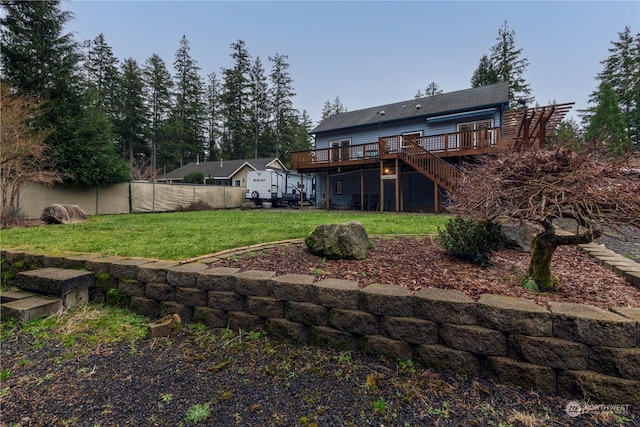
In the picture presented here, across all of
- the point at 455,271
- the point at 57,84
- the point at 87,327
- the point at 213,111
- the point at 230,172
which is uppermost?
the point at 213,111

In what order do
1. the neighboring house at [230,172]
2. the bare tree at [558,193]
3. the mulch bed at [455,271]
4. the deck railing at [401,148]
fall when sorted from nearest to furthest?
the bare tree at [558,193]
the mulch bed at [455,271]
the deck railing at [401,148]
the neighboring house at [230,172]

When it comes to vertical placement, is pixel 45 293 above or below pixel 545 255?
below

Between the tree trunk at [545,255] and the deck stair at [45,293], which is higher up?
the tree trunk at [545,255]

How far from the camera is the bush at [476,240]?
9.80 feet

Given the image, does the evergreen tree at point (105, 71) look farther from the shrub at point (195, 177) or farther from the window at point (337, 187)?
the window at point (337, 187)

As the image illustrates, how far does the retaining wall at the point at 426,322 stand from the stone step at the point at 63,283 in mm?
457

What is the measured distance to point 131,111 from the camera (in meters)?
27.0

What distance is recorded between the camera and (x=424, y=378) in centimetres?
176

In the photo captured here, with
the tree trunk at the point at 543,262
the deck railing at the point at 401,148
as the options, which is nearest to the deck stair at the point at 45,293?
the tree trunk at the point at 543,262

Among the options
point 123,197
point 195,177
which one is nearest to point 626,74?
point 195,177

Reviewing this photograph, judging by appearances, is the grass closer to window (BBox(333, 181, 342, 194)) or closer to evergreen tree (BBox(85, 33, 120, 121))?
window (BBox(333, 181, 342, 194))

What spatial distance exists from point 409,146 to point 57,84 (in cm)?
1434

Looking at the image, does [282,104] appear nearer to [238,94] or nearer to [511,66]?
[238,94]

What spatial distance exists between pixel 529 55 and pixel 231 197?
25.6 metres
